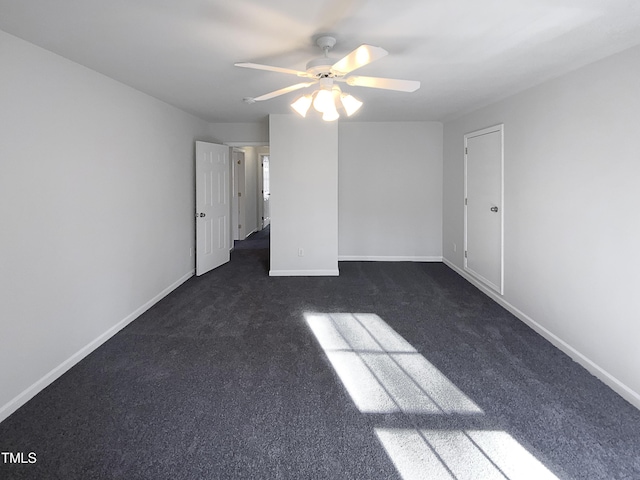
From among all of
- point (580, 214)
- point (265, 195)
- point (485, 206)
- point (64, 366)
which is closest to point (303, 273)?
point (485, 206)

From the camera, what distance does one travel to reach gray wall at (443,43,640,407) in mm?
2350

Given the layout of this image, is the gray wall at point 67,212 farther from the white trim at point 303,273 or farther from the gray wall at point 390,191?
the gray wall at point 390,191

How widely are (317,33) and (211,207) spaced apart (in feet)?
12.1

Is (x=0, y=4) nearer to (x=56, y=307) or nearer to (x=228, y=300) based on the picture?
(x=56, y=307)

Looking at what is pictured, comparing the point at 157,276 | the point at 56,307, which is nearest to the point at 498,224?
the point at 157,276

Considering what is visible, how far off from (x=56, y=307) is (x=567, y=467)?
3.11 metres

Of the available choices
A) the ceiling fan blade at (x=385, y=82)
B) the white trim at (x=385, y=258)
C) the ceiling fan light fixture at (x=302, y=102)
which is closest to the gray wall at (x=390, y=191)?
the white trim at (x=385, y=258)

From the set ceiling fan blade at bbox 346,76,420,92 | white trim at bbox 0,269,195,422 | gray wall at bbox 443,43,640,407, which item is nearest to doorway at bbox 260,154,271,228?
white trim at bbox 0,269,195,422

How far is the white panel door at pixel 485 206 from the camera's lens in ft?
13.3

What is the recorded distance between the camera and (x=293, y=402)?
2.25 meters

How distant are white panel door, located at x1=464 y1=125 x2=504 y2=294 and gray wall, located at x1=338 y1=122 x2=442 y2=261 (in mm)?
1042

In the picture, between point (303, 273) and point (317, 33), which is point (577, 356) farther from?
point (303, 273)

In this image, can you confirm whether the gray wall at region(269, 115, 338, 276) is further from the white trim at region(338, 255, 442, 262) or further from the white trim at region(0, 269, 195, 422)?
the white trim at region(0, 269, 195, 422)

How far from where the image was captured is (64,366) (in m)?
2.61
